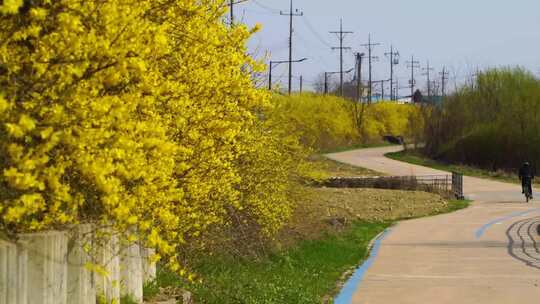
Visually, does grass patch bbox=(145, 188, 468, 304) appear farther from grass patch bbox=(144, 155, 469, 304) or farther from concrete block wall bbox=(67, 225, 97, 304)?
concrete block wall bbox=(67, 225, 97, 304)

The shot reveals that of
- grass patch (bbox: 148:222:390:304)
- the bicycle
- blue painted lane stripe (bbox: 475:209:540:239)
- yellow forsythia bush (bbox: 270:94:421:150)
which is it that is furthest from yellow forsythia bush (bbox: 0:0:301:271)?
yellow forsythia bush (bbox: 270:94:421:150)

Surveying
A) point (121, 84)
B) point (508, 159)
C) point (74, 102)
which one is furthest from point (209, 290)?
point (508, 159)

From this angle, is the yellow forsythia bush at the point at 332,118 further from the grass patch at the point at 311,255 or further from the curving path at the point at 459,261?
the curving path at the point at 459,261

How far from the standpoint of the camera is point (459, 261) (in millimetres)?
17469

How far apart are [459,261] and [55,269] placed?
12364 millimetres

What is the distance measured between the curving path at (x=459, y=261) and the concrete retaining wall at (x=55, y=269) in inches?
233

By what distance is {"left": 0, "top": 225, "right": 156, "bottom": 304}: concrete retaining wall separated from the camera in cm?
572

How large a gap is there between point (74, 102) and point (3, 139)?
1.49ft

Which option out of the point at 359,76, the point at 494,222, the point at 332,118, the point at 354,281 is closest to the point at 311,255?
the point at 354,281

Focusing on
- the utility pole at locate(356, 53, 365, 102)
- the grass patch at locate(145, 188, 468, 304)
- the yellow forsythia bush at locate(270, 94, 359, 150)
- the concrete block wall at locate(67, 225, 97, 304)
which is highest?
the utility pole at locate(356, 53, 365, 102)

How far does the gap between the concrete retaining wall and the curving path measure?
591cm

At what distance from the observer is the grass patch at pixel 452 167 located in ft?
172

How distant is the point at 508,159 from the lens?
6038cm

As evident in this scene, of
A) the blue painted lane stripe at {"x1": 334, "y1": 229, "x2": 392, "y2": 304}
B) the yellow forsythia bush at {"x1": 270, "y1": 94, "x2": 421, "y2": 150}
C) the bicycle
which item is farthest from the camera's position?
the yellow forsythia bush at {"x1": 270, "y1": 94, "x2": 421, "y2": 150}
